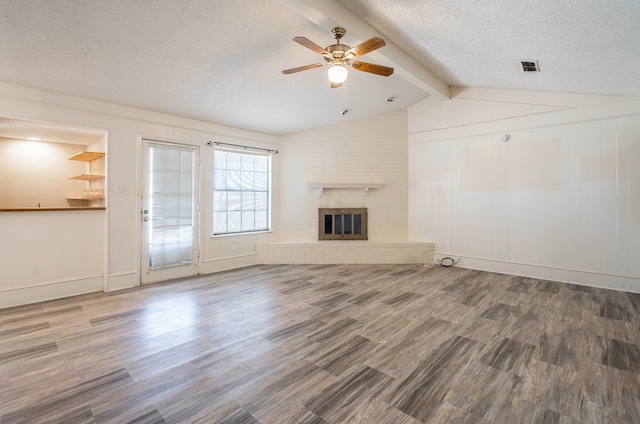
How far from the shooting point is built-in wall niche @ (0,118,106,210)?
4473 millimetres

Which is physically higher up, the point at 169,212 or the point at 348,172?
the point at 348,172

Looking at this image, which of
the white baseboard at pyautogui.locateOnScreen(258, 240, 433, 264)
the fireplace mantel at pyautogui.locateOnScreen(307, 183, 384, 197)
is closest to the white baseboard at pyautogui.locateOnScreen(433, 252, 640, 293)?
the white baseboard at pyautogui.locateOnScreen(258, 240, 433, 264)

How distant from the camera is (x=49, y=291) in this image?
3551 millimetres

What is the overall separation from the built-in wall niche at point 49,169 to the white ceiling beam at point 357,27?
11.3 ft

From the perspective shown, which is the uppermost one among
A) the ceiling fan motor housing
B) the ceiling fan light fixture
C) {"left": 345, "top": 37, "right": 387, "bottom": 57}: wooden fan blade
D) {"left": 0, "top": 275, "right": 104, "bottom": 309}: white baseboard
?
the ceiling fan motor housing

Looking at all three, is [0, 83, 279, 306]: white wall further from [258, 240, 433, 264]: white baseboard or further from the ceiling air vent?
the ceiling air vent

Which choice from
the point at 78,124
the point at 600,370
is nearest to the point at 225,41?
the point at 78,124

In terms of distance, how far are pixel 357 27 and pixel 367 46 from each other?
535 mm

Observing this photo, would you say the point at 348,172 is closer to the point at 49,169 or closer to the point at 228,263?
the point at 228,263

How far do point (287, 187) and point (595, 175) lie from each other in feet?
15.9

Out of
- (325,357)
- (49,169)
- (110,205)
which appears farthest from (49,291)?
(325,357)

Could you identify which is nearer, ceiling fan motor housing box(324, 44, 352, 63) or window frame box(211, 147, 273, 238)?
ceiling fan motor housing box(324, 44, 352, 63)

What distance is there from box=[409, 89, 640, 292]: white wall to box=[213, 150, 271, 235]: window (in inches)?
115

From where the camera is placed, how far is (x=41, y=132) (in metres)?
4.12
